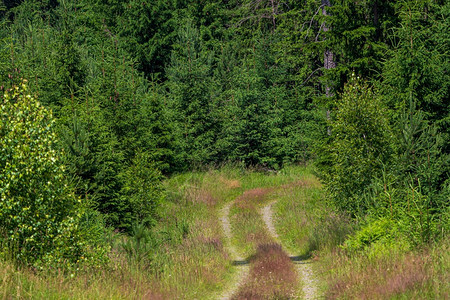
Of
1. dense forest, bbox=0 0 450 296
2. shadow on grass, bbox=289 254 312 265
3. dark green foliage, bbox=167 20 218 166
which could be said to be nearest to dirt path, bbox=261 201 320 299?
shadow on grass, bbox=289 254 312 265

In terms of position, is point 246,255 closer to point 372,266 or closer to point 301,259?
point 301,259

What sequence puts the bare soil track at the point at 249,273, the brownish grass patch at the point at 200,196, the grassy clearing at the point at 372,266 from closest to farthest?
1. the grassy clearing at the point at 372,266
2. the bare soil track at the point at 249,273
3. the brownish grass patch at the point at 200,196

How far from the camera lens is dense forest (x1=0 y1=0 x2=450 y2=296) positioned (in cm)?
810

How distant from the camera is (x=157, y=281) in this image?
372 inches

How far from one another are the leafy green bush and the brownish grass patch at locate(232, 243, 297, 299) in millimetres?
3601

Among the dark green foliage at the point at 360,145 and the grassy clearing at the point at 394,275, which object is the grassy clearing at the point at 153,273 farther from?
the dark green foliage at the point at 360,145

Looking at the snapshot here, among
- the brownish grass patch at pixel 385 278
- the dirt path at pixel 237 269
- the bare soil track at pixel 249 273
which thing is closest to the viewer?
the brownish grass patch at pixel 385 278

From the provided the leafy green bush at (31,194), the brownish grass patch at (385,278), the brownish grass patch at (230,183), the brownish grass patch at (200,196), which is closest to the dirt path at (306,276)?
the brownish grass patch at (385,278)

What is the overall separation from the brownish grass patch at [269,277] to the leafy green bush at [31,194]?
3.60 meters

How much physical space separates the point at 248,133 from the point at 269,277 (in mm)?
17610

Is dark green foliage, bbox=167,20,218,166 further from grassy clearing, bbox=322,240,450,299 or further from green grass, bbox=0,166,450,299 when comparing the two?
grassy clearing, bbox=322,240,450,299

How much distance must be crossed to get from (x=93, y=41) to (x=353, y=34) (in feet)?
110

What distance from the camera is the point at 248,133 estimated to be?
27.4 meters

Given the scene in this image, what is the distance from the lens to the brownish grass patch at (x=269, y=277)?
9.19m
